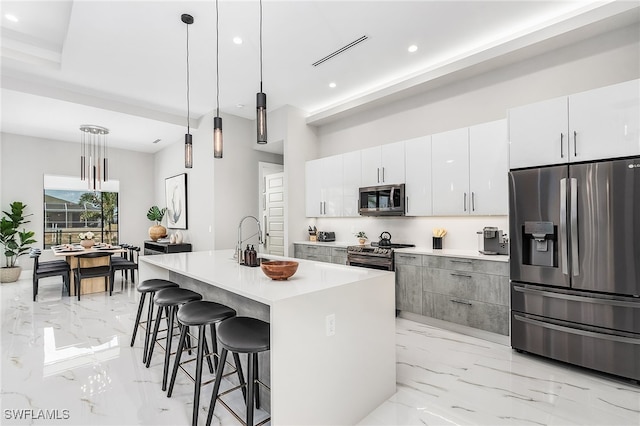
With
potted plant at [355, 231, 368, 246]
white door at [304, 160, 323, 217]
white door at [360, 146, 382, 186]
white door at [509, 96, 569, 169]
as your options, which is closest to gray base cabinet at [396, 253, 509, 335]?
potted plant at [355, 231, 368, 246]

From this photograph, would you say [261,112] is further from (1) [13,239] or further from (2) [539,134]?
(1) [13,239]

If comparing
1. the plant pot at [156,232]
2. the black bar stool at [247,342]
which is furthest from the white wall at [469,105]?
the plant pot at [156,232]

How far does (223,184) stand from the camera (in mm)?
5539

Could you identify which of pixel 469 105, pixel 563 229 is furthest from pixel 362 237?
pixel 563 229

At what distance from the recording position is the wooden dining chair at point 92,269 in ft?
16.5

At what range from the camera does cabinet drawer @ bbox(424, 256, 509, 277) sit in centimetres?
305

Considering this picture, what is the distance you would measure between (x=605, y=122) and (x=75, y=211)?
373 inches

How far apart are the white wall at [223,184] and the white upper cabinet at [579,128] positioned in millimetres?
4391

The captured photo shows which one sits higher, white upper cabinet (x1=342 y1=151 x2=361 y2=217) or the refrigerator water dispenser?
white upper cabinet (x1=342 y1=151 x2=361 y2=217)

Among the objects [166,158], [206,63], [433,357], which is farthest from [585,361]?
[166,158]

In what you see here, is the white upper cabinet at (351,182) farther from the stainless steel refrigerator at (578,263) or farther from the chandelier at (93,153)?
the chandelier at (93,153)

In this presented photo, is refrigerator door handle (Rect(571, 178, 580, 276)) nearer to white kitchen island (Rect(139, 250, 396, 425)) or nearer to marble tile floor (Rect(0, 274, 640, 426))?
marble tile floor (Rect(0, 274, 640, 426))

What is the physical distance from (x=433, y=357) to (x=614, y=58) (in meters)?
3.30

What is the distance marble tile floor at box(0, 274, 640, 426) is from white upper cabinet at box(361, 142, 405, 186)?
2021 mm
